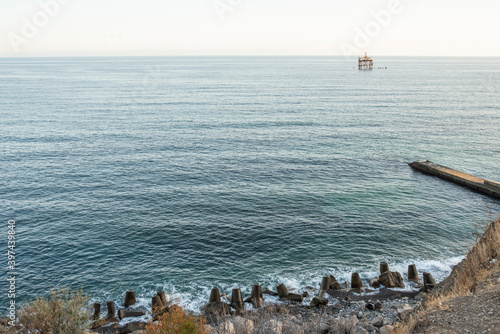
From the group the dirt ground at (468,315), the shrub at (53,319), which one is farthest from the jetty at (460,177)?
the shrub at (53,319)

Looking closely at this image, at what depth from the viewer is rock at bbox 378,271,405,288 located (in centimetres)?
3114

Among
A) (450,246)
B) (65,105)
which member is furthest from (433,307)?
(65,105)

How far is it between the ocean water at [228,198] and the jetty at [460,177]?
1.66 metres

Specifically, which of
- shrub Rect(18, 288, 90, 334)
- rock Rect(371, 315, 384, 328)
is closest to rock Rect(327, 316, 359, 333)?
rock Rect(371, 315, 384, 328)

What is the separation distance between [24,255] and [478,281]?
36930 millimetres

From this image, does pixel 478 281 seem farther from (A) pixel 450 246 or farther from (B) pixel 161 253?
(B) pixel 161 253

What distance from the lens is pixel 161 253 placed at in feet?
120

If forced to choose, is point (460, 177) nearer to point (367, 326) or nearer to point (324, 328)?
point (367, 326)

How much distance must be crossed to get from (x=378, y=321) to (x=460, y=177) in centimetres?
3747

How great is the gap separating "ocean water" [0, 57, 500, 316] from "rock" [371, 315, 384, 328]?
798 cm

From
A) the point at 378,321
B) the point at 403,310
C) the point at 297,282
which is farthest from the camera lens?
the point at 297,282

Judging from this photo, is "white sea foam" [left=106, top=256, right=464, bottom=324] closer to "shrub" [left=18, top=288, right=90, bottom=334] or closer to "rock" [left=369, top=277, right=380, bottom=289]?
"rock" [left=369, top=277, right=380, bottom=289]

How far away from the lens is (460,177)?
53.9 metres

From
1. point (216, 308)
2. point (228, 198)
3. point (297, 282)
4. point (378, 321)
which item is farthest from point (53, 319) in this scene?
point (228, 198)
